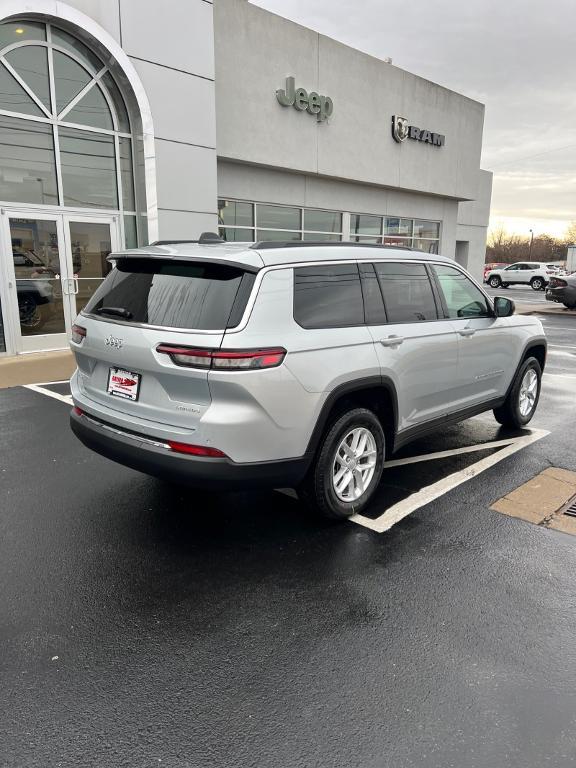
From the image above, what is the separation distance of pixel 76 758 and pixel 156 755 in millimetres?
292

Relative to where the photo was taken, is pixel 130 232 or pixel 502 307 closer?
pixel 502 307

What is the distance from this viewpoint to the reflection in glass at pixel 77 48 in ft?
31.5

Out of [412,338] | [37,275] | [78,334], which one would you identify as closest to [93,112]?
[37,275]

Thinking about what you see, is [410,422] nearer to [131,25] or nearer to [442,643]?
[442,643]

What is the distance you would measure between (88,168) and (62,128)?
0.76m

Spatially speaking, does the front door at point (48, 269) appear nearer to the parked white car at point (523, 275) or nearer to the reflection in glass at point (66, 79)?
the reflection in glass at point (66, 79)

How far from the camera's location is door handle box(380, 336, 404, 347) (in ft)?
13.2

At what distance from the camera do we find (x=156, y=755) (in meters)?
2.11

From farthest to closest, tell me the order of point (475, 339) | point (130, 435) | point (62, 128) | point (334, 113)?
1. point (334, 113)
2. point (62, 128)
3. point (475, 339)
4. point (130, 435)

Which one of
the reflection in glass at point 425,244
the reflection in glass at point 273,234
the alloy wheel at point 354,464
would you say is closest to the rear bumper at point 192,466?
the alloy wheel at point 354,464

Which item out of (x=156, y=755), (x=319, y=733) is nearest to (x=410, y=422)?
(x=319, y=733)

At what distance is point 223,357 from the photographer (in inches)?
122

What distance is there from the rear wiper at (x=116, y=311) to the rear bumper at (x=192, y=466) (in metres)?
0.72

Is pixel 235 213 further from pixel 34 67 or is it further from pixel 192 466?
pixel 192 466
